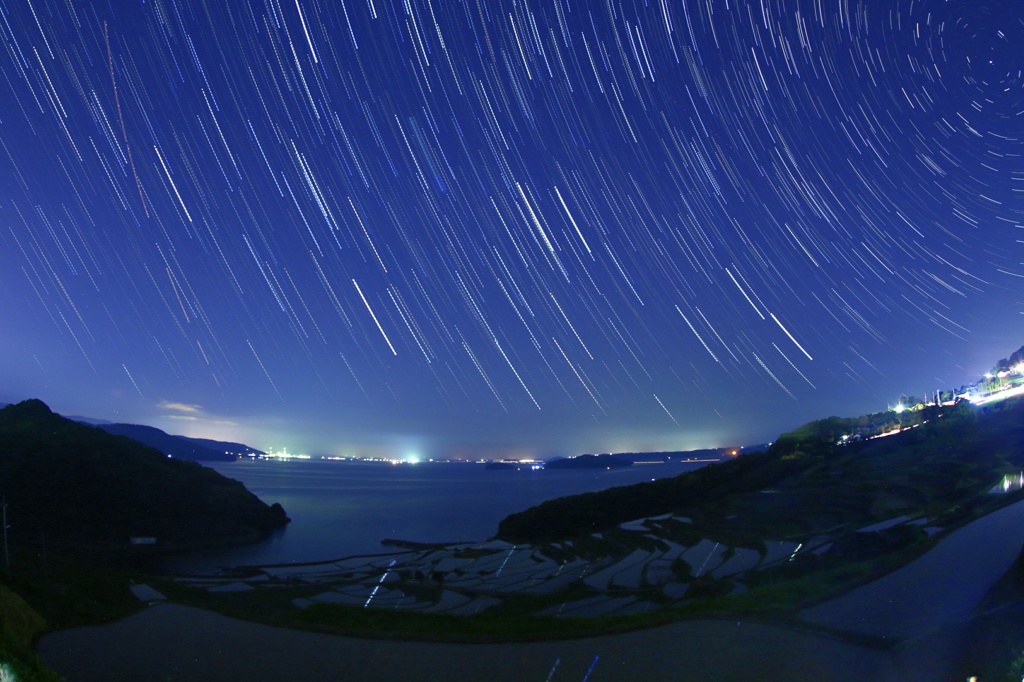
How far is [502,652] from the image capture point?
13359 mm

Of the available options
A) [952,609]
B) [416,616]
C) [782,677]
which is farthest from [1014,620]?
[416,616]

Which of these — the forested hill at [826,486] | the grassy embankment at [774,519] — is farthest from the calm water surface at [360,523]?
the grassy embankment at [774,519]

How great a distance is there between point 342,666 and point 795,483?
35395 millimetres

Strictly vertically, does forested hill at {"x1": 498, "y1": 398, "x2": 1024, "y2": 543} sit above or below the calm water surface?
above

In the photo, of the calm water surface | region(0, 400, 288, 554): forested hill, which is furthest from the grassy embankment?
region(0, 400, 288, 554): forested hill

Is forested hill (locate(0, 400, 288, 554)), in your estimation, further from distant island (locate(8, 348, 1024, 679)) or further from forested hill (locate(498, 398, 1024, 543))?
forested hill (locate(498, 398, 1024, 543))

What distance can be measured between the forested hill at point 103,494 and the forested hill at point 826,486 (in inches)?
1012

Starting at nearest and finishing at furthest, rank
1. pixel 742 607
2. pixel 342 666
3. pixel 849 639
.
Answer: pixel 849 639, pixel 342 666, pixel 742 607

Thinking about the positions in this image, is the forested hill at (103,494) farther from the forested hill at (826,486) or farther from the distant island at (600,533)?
the forested hill at (826,486)

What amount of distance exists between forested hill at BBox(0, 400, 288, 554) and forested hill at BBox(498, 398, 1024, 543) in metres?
25.7

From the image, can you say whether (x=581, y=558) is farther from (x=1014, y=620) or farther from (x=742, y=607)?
(x=1014, y=620)

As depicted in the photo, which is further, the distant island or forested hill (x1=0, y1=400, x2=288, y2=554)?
forested hill (x1=0, y1=400, x2=288, y2=554)

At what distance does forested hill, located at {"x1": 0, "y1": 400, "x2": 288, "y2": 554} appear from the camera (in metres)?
46.1

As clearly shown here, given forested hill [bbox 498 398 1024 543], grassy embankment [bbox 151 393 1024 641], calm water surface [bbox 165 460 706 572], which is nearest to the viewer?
grassy embankment [bbox 151 393 1024 641]
